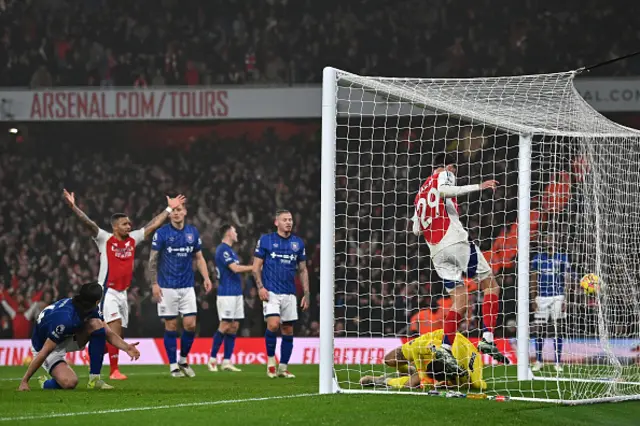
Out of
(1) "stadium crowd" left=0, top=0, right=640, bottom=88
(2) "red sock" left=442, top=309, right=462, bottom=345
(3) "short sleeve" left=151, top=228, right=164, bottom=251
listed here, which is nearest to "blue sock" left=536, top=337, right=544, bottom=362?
(2) "red sock" left=442, top=309, right=462, bottom=345

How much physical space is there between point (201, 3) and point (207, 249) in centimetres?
563

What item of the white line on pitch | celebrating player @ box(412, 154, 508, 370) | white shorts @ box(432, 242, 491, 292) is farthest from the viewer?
white shorts @ box(432, 242, 491, 292)

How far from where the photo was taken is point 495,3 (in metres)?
21.5

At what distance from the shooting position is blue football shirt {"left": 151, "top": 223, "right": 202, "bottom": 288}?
486 inches

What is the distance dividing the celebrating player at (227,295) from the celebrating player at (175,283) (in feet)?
4.97

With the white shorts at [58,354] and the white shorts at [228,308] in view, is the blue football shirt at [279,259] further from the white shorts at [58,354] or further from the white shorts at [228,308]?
the white shorts at [58,354]

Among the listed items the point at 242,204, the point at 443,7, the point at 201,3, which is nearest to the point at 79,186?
the point at 242,204

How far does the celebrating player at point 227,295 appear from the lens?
13992 mm

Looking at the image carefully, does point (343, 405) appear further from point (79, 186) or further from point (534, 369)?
point (79, 186)

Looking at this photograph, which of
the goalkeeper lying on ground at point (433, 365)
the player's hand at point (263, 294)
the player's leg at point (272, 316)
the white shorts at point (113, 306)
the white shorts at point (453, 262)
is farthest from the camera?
the player's leg at point (272, 316)

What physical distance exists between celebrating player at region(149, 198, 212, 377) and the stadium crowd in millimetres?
9624

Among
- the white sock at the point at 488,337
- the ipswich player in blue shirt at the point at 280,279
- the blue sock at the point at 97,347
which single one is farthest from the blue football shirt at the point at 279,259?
the blue sock at the point at 97,347

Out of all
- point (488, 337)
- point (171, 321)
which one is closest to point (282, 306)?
point (171, 321)

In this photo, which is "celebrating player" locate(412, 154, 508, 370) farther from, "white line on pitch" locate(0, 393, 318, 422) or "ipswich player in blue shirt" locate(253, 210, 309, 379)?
"ipswich player in blue shirt" locate(253, 210, 309, 379)
